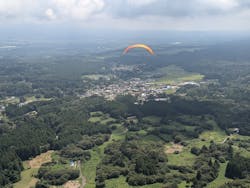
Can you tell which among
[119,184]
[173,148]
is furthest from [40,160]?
[173,148]

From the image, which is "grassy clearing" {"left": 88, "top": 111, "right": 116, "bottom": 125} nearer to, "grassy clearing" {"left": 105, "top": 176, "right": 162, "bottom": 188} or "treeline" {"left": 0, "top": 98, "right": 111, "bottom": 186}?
"treeline" {"left": 0, "top": 98, "right": 111, "bottom": 186}

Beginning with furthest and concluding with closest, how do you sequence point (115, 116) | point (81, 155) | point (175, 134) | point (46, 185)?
1. point (115, 116)
2. point (175, 134)
3. point (81, 155)
4. point (46, 185)

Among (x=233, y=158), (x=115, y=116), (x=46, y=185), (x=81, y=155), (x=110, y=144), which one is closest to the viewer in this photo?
(x=46, y=185)

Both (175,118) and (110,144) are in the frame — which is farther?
(175,118)

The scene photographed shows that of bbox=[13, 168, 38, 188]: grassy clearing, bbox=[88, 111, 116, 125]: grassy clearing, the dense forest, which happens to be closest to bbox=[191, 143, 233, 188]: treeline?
the dense forest

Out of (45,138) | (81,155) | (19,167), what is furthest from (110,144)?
(19,167)

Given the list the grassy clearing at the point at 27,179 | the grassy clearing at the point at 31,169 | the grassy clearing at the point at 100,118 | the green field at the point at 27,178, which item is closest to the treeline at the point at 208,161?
the grassy clearing at the point at 27,179

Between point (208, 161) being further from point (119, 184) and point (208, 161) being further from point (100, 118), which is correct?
point (100, 118)

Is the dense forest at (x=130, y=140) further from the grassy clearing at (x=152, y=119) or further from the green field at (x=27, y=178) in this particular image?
the green field at (x=27, y=178)

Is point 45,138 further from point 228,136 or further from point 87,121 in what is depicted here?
point 228,136
